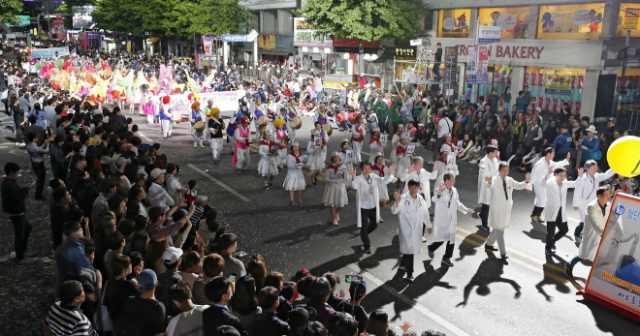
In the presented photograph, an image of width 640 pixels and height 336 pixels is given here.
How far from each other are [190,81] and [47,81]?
491 inches

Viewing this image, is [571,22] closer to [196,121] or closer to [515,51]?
[515,51]

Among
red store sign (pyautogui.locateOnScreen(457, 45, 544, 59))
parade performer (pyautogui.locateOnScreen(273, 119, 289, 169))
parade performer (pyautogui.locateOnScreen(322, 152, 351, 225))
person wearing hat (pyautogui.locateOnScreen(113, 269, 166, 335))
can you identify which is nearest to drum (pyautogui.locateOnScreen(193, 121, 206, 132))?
parade performer (pyautogui.locateOnScreen(273, 119, 289, 169))

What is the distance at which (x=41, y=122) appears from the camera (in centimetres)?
1734

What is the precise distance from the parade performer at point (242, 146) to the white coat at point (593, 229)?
935cm

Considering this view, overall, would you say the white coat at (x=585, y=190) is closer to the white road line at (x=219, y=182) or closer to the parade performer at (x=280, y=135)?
the white road line at (x=219, y=182)

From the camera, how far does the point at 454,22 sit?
29.3 metres

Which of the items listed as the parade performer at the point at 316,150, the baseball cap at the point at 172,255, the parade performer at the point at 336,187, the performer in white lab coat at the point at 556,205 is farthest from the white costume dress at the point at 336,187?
the baseball cap at the point at 172,255

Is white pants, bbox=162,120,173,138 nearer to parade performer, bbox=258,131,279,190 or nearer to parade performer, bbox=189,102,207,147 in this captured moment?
Answer: parade performer, bbox=189,102,207,147

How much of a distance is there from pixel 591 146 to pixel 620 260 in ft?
23.1

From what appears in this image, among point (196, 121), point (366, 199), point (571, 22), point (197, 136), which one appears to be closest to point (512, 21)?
point (571, 22)

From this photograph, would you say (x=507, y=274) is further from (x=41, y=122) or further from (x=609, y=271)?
(x=41, y=122)

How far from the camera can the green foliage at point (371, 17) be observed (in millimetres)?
29297

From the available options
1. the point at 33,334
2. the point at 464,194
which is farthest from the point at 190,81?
the point at 33,334

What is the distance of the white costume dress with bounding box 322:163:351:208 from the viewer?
11.5 meters
